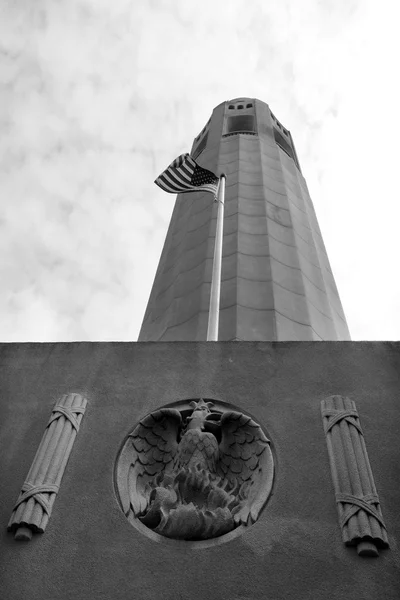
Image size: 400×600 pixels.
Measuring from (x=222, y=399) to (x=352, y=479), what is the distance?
81.1 inches

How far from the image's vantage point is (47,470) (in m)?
7.12

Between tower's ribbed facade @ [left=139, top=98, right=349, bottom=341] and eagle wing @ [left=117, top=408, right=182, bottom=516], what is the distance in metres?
5.19

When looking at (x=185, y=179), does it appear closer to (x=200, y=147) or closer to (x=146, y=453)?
(x=146, y=453)

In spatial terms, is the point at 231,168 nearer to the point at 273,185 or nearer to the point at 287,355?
the point at 273,185

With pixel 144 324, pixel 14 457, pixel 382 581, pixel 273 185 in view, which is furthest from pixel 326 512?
pixel 273 185

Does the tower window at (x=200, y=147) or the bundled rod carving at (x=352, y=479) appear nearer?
the bundled rod carving at (x=352, y=479)

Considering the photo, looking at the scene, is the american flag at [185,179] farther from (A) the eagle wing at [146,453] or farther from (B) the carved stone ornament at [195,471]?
(A) the eagle wing at [146,453]

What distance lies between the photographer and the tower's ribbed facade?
13859 mm

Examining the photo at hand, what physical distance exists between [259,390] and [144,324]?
311 inches

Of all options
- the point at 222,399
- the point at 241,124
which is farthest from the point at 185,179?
the point at 241,124

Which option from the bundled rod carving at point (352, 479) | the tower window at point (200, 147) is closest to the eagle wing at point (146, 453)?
the bundled rod carving at point (352, 479)

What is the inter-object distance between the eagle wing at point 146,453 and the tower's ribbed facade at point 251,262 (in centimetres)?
519

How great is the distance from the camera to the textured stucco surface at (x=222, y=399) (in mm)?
5910

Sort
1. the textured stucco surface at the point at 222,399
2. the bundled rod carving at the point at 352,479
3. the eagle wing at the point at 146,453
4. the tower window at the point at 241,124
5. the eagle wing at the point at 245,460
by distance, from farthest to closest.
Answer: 1. the tower window at the point at 241,124
2. the eagle wing at the point at 146,453
3. the eagle wing at the point at 245,460
4. the bundled rod carving at the point at 352,479
5. the textured stucco surface at the point at 222,399
